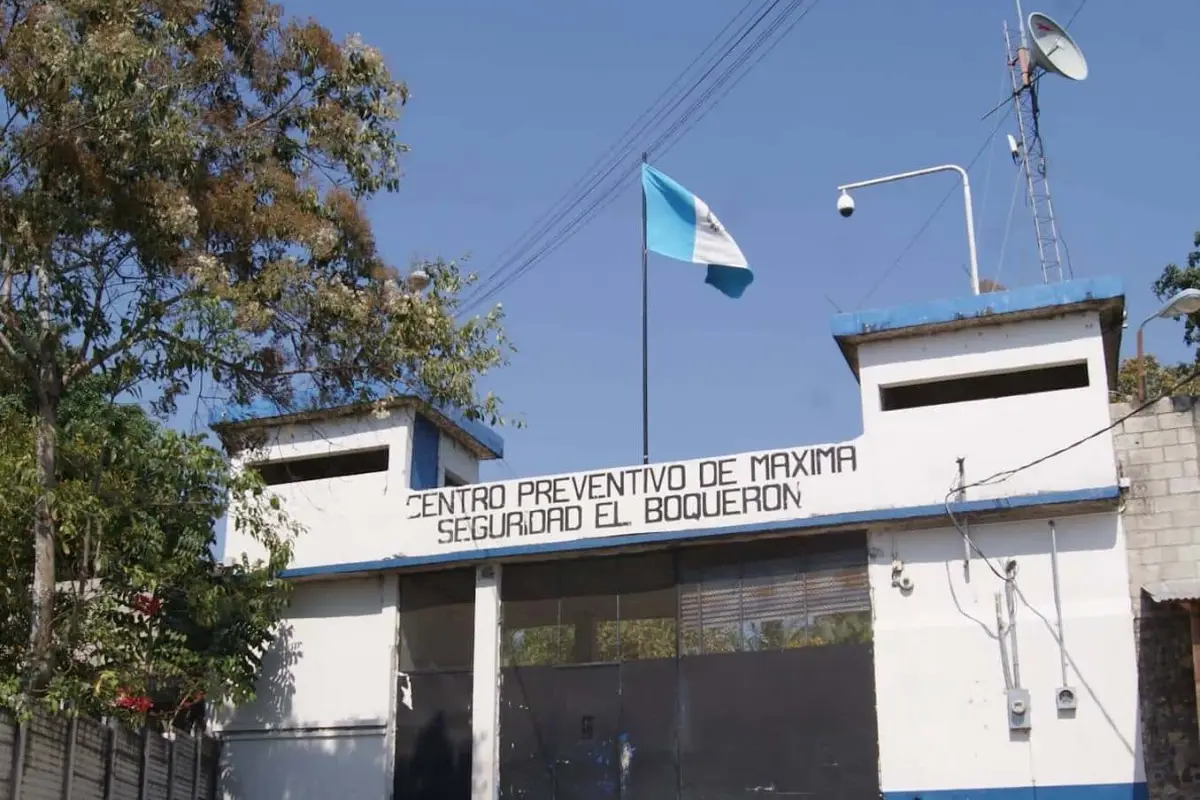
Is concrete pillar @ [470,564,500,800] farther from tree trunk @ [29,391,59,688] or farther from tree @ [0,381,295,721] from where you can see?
tree trunk @ [29,391,59,688]

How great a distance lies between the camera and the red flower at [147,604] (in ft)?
58.1

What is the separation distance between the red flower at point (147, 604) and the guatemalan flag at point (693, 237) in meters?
8.41

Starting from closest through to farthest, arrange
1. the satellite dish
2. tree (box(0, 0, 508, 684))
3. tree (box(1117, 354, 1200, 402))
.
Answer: tree (box(0, 0, 508, 684)) → the satellite dish → tree (box(1117, 354, 1200, 402))

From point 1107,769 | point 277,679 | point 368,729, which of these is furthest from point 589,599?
point 1107,769

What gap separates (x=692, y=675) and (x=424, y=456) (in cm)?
536

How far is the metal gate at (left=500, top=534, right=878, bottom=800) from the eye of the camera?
17.1m

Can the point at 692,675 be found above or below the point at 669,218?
below

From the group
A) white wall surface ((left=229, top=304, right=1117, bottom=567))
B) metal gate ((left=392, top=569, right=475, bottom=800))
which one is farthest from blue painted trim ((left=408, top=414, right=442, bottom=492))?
metal gate ((left=392, top=569, right=475, bottom=800))

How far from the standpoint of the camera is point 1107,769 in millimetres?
15453

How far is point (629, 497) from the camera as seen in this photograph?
1861cm

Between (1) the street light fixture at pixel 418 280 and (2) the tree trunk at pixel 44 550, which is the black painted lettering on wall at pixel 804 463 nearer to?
(1) the street light fixture at pixel 418 280

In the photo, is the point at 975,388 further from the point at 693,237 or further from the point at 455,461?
the point at 455,461

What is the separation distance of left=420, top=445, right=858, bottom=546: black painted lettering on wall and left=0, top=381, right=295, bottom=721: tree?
94.8 inches

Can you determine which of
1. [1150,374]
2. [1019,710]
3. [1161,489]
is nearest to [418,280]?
[1019,710]
